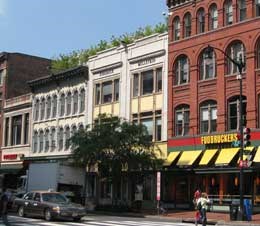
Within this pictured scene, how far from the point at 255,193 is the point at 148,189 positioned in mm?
10691

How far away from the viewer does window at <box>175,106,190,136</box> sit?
144ft

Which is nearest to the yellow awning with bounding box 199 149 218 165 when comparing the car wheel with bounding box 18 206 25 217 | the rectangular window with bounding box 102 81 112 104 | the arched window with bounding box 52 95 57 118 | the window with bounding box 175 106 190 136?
the window with bounding box 175 106 190 136

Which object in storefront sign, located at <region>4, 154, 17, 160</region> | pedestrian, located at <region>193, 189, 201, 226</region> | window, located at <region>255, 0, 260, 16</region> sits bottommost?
pedestrian, located at <region>193, 189, 201, 226</region>

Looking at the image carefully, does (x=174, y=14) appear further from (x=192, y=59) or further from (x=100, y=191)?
(x=100, y=191)

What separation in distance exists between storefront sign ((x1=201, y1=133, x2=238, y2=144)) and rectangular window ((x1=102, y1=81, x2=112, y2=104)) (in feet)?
41.7

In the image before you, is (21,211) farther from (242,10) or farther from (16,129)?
(16,129)

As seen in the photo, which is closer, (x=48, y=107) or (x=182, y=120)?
(x=182, y=120)

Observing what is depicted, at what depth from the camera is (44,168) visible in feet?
136

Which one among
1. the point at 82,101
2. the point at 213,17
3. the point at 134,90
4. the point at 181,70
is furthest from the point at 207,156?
the point at 82,101

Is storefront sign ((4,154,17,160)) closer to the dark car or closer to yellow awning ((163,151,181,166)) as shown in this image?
yellow awning ((163,151,181,166))

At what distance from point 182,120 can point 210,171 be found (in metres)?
6.15

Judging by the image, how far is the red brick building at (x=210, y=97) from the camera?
38.9m

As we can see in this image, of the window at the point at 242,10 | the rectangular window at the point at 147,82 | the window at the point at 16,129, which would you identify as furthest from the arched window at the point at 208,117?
the window at the point at 16,129

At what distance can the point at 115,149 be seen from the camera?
132 feet
